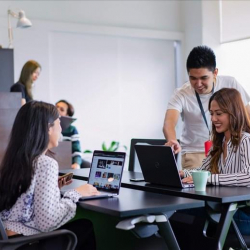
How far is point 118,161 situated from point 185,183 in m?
0.36

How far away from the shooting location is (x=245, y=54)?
7152 mm

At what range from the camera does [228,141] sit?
114 inches

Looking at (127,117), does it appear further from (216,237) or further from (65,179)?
(216,237)

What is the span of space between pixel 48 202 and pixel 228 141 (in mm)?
1097

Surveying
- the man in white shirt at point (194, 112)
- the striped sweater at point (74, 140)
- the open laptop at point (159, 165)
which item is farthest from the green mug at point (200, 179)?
the striped sweater at point (74, 140)

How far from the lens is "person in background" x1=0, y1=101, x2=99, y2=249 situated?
2.28 meters

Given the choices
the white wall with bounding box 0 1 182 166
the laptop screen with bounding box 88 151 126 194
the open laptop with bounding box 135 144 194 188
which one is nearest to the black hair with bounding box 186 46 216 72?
the open laptop with bounding box 135 144 194 188

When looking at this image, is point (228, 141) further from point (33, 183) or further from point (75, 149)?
point (75, 149)

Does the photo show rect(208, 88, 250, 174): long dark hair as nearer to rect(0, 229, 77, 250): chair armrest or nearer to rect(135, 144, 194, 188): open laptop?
rect(135, 144, 194, 188): open laptop

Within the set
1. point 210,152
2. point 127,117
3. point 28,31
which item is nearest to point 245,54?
point 127,117

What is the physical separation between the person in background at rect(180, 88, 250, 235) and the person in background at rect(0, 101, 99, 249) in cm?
67

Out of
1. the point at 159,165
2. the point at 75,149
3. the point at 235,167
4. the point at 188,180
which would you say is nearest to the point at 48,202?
the point at 159,165

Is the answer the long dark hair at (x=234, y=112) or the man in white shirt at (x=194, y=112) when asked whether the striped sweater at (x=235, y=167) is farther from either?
the man in white shirt at (x=194, y=112)

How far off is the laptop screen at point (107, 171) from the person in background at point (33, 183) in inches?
4.9
